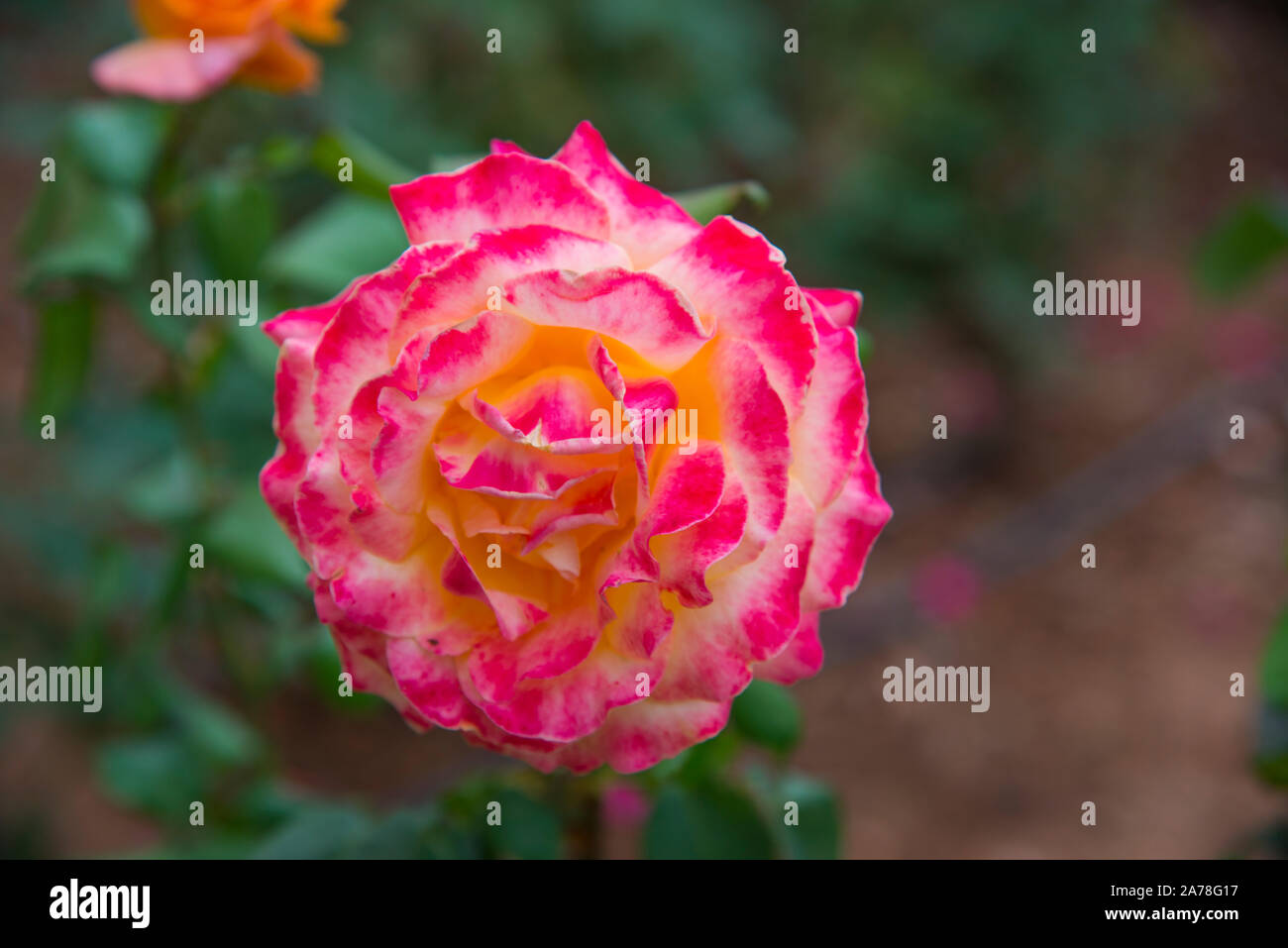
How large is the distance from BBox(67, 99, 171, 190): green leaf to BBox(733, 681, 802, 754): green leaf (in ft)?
1.91

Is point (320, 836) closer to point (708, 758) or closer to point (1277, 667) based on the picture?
point (708, 758)

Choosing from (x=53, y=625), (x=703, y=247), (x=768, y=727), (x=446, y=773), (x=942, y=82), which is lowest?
(x=446, y=773)

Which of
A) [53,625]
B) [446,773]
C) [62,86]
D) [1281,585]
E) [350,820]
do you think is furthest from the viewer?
[62,86]

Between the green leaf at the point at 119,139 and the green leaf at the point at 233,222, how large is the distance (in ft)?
0.15

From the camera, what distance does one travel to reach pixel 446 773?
6.38ft

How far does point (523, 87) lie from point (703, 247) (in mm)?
1705

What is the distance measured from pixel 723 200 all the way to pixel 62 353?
0.54 meters

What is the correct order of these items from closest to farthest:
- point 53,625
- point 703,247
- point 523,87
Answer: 1. point 703,247
2. point 53,625
3. point 523,87

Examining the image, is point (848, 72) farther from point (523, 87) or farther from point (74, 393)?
point (74, 393)

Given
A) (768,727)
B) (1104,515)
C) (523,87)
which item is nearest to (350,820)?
(768,727)

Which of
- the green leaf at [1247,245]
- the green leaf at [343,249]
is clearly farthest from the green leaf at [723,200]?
the green leaf at [1247,245]

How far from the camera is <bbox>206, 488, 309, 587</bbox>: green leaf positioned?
0.83 meters

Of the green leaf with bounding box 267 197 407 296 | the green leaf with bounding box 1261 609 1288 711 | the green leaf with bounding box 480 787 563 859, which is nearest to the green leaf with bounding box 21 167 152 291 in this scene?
the green leaf with bounding box 267 197 407 296

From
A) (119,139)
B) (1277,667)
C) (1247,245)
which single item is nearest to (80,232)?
(119,139)
